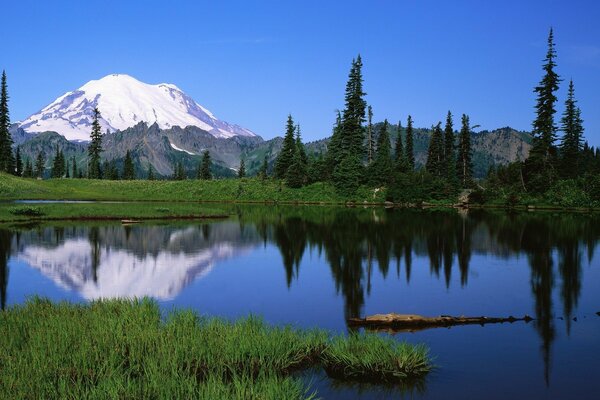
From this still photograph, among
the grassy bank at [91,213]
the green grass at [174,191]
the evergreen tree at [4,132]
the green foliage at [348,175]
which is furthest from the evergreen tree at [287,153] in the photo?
the evergreen tree at [4,132]

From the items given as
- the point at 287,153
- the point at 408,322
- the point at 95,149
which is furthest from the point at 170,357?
the point at 95,149

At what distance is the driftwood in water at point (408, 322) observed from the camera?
1656 centimetres

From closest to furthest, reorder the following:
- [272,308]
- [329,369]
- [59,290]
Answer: [329,369]
[272,308]
[59,290]

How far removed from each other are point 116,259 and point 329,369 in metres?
20.9

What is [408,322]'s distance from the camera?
1692 cm

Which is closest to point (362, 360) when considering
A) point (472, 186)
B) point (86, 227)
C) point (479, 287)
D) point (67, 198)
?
point (479, 287)

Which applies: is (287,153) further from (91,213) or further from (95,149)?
(91,213)

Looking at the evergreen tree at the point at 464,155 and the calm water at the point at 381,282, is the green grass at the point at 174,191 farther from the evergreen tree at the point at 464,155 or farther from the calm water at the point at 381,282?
the calm water at the point at 381,282

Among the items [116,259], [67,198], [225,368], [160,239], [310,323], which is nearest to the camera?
[225,368]

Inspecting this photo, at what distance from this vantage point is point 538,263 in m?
31.0

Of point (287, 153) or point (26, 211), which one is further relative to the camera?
point (287, 153)

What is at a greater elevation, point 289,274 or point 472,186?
point 472,186

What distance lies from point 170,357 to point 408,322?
842 centimetres

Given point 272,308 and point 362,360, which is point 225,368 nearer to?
point 362,360
